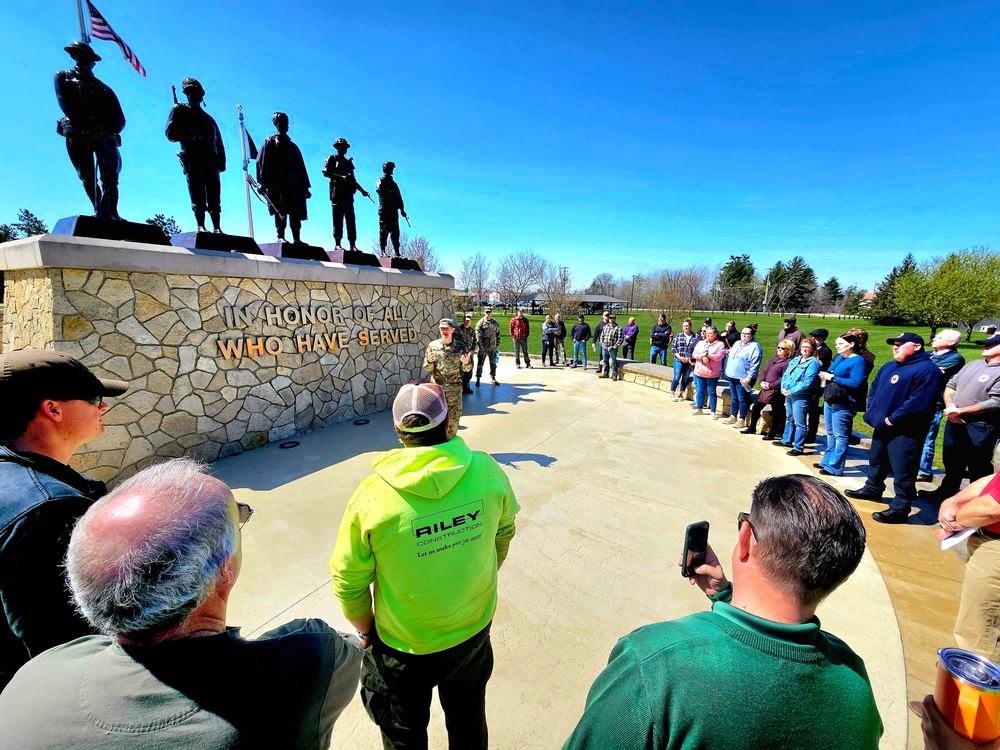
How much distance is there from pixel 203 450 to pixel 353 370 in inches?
99.3

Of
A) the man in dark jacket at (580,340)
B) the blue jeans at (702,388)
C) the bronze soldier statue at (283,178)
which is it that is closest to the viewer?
the bronze soldier statue at (283,178)

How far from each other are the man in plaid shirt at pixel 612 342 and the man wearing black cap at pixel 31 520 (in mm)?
10057

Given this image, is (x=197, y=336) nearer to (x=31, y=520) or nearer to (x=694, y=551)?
(x=31, y=520)

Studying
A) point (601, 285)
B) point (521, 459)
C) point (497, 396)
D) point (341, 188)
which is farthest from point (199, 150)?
point (601, 285)

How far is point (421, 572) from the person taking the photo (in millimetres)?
1520

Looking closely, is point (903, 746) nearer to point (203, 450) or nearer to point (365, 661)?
point (365, 661)

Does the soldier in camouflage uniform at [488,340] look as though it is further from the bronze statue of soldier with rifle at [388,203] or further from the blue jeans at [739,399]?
the blue jeans at [739,399]

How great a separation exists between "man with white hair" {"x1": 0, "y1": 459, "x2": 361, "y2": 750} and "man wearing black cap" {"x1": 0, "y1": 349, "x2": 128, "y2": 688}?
1.50 ft

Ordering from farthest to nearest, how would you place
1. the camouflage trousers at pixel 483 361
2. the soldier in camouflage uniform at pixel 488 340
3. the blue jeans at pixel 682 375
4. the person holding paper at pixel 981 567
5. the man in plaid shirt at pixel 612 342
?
1. the man in plaid shirt at pixel 612 342
2. the soldier in camouflage uniform at pixel 488 340
3. the camouflage trousers at pixel 483 361
4. the blue jeans at pixel 682 375
5. the person holding paper at pixel 981 567

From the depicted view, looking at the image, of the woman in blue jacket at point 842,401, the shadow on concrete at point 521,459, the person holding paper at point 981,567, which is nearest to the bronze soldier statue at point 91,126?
the shadow on concrete at point 521,459

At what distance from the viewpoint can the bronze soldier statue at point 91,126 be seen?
426 centimetres

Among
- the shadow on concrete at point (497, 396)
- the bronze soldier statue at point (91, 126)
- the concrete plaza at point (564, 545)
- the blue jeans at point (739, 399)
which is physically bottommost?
the concrete plaza at point (564, 545)

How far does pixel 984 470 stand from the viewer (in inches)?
158

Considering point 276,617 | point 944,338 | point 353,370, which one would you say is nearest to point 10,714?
point 276,617
